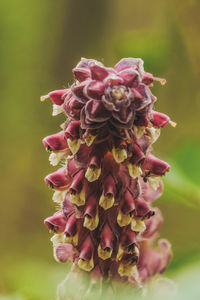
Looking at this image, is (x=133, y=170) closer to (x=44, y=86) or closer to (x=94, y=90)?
(x=94, y=90)

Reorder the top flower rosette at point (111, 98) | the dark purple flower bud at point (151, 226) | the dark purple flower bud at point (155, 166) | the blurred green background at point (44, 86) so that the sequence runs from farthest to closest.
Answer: the blurred green background at point (44, 86)
the dark purple flower bud at point (151, 226)
the dark purple flower bud at point (155, 166)
the top flower rosette at point (111, 98)

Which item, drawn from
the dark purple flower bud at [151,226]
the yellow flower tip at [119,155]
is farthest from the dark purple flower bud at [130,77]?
the dark purple flower bud at [151,226]

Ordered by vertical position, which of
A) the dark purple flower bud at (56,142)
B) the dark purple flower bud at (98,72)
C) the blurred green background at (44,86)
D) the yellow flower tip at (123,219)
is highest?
the blurred green background at (44,86)

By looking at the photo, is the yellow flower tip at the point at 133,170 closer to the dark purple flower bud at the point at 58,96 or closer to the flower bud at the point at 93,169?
the flower bud at the point at 93,169

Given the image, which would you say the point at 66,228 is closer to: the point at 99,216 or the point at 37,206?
the point at 99,216

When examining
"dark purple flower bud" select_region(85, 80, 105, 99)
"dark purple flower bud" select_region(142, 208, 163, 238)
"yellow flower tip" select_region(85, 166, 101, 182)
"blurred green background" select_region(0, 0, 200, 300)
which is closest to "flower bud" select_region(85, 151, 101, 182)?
"yellow flower tip" select_region(85, 166, 101, 182)

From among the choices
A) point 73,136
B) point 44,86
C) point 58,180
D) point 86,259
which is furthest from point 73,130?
point 44,86

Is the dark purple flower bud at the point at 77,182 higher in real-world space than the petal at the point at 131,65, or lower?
lower
